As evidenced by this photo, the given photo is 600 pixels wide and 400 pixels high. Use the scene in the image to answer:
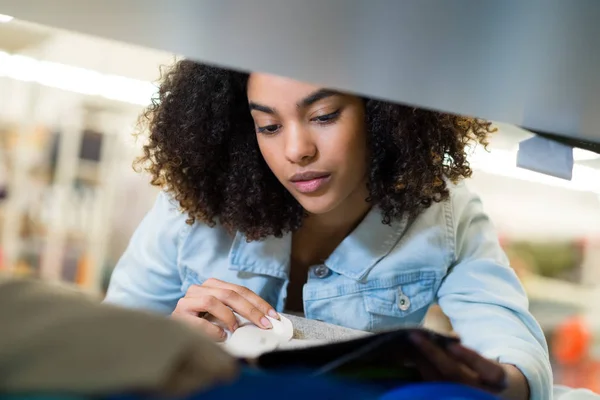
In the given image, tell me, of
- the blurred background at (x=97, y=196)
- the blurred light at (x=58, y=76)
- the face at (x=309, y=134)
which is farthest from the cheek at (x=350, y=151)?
the blurred light at (x=58, y=76)

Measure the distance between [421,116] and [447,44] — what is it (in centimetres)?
47

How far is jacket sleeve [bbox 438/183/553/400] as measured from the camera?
0.60 m

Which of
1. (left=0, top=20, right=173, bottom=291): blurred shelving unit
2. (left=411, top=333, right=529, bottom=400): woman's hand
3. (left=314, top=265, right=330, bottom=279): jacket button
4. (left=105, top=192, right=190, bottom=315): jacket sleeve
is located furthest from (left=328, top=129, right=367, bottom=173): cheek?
(left=0, top=20, right=173, bottom=291): blurred shelving unit

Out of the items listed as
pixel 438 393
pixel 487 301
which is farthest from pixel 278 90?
pixel 438 393

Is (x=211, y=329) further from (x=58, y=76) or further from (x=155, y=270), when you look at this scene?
(x=58, y=76)

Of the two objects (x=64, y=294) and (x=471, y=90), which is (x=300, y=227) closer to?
(x=471, y=90)

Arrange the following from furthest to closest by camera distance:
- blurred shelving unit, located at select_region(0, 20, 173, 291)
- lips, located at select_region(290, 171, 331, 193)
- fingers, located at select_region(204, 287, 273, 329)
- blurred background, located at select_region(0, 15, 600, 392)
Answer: blurred shelving unit, located at select_region(0, 20, 173, 291) < blurred background, located at select_region(0, 15, 600, 392) < lips, located at select_region(290, 171, 331, 193) < fingers, located at select_region(204, 287, 273, 329)

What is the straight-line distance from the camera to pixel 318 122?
688 mm

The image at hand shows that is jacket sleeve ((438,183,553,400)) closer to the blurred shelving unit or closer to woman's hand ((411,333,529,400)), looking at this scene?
woman's hand ((411,333,529,400))

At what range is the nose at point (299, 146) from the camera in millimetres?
671

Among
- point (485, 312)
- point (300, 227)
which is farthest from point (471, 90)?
point (300, 227)

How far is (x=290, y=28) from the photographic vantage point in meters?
0.32

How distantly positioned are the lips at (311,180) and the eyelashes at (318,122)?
0.06 meters

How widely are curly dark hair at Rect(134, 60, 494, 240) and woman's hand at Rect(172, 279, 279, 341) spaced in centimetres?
14
